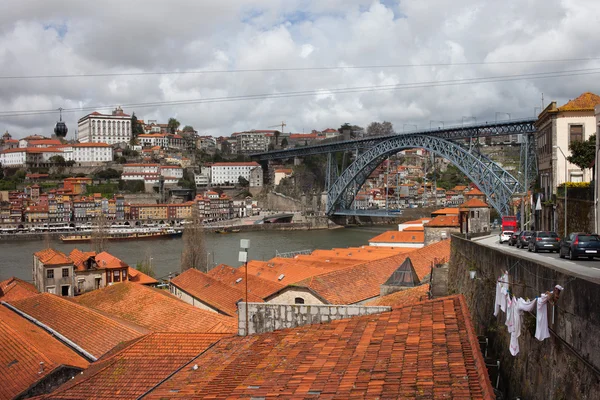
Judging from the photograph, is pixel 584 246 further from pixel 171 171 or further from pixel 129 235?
pixel 171 171

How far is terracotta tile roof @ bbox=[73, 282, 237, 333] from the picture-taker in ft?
30.3

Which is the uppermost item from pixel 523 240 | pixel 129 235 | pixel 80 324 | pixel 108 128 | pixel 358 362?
pixel 108 128

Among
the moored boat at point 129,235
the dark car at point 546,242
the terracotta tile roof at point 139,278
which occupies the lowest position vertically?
the moored boat at point 129,235

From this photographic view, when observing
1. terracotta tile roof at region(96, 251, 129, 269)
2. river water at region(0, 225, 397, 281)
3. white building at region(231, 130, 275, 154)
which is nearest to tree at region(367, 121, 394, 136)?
white building at region(231, 130, 275, 154)

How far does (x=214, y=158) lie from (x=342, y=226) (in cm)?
3614

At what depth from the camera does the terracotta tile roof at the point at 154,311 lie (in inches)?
364

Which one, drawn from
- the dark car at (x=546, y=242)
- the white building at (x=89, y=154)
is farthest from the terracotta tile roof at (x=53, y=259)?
the white building at (x=89, y=154)

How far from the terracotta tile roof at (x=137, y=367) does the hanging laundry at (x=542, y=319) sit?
366cm

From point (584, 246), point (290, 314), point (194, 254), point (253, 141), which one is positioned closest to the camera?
point (290, 314)

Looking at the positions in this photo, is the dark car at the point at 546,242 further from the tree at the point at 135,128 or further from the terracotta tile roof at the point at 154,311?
the tree at the point at 135,128

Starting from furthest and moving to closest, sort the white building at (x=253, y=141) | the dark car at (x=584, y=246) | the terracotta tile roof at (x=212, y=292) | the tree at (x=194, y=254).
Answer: the white building at (x=253, y=141), the tree at (x=194, y=254), the terracotta tile roof at (x=212, y=292), the dark car at (x=584, y=246)

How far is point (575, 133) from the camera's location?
43.1 feet

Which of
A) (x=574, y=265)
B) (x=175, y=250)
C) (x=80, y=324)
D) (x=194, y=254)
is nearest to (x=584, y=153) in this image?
(x=574, y=265)

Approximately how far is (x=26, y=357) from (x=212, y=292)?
6909 mm
